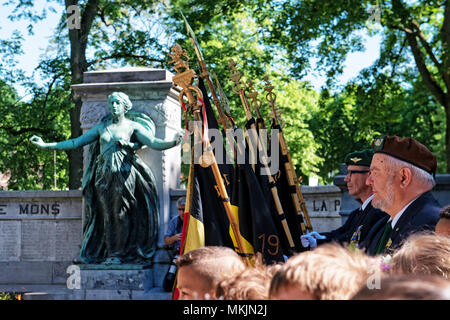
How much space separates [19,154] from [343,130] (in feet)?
51.9

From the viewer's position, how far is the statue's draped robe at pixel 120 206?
7781 mm

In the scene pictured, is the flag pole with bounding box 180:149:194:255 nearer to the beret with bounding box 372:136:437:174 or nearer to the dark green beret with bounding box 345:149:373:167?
the dark green beret with bounding box 345:149:373:167

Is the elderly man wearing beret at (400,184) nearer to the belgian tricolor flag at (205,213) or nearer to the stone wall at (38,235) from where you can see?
the belgian tricolor flag at (205,213)

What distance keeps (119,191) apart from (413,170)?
4.76 meters

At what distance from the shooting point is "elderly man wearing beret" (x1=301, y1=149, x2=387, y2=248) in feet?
14.7

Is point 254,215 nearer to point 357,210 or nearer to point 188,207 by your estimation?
point 188,207

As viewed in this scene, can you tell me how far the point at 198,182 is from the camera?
495cm

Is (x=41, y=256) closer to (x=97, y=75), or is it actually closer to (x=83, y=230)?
(x=83, y=230)

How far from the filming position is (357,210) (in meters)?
5.12

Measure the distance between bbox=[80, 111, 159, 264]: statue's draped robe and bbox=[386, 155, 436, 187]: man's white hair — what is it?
461 cm

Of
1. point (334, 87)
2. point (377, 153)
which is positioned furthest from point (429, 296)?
point (334, 87)

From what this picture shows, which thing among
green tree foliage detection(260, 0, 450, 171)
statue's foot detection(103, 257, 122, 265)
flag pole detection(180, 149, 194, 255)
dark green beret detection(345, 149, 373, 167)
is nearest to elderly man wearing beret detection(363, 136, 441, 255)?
dark green beret detection(345, 149, 373, 167)

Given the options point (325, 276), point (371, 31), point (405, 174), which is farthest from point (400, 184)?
point (371, 31)

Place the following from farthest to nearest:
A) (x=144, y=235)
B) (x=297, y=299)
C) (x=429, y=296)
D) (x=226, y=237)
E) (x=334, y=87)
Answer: (x=334, y=87) < (x=144, y=235) < (x=226, y=237) < (x=297, y=299) < (x=429, y=296)
